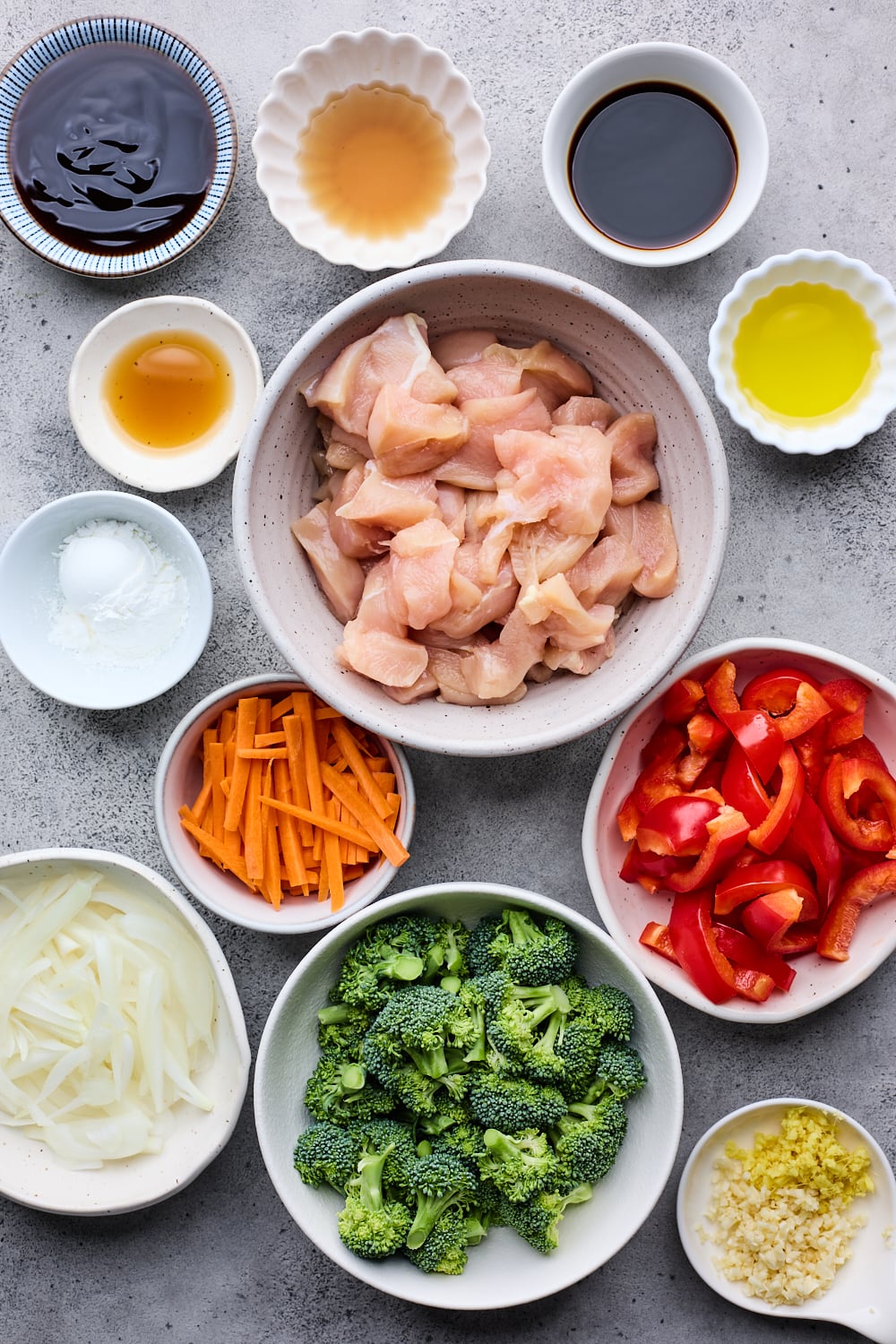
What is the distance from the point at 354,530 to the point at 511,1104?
4.26 ft

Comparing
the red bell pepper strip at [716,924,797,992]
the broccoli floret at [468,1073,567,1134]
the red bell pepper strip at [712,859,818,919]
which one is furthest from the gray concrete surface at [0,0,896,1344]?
the broccoli floret at [468,1073,567,1134]

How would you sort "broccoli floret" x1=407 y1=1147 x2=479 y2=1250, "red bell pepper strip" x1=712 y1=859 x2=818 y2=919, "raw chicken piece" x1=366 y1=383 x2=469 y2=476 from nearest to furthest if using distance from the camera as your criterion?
"raw chicken piece" x1=366 y1=383 x2=469 y2=476, "broccoli floret" x1=407 y1=1147 x2=479 y2=1250, "red bell pepper strip" x1=712 y1=859 x2=818 y2=919

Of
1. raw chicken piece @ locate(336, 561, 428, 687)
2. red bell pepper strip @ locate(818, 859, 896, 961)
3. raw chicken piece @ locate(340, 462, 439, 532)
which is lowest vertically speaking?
red bell pepper strip @ locate(818, 859, 896, 961)

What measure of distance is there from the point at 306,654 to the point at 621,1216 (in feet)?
4.73

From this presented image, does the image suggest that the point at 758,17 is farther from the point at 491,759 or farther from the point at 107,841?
the point at 107,841

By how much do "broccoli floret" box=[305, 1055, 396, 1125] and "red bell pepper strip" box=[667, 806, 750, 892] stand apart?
0.84 m

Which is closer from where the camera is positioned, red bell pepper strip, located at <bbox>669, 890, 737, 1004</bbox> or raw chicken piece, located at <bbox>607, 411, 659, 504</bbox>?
raw chicken piece, located at <bbox>607, 411, 659, 504</bbox>

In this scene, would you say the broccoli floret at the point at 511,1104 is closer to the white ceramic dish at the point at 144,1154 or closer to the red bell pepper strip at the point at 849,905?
the white ceramic dish at the point at 144,1154

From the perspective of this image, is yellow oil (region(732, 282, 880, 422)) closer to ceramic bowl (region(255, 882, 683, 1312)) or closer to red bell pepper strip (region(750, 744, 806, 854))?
red bell pepper strip (region(750, 744, 806, 854))

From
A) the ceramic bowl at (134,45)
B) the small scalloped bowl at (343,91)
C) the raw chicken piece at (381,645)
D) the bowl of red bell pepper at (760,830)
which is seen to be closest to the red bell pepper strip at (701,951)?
the bowl of red bell pepper at (760,830)

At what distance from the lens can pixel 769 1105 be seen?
2553 mm

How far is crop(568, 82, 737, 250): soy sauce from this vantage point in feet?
8.32

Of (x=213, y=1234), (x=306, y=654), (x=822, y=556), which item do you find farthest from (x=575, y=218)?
(x=213, y=1234)

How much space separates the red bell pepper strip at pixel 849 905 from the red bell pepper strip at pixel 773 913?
12cm
